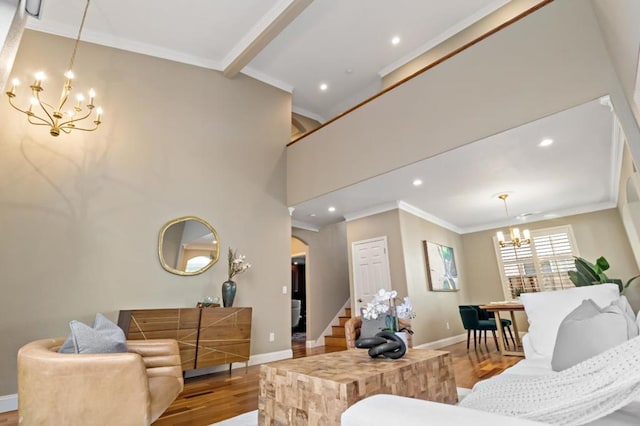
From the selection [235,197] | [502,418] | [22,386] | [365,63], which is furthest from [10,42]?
[365,63]

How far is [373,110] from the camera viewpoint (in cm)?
457

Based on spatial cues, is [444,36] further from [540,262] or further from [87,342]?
[87,342]

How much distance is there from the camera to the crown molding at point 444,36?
506cm

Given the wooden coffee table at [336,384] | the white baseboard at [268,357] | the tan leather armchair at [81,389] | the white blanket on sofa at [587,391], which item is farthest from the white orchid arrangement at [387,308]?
the white baseboard at [268,357]

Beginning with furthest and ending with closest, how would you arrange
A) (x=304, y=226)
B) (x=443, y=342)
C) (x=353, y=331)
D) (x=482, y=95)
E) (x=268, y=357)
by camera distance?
(x=304, y=226)
(x=443, y=342)
(x=268, y=357)
(x=482, y=95)
(x=353, y=331)

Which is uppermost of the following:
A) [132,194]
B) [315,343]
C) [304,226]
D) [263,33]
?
→ [263,33]

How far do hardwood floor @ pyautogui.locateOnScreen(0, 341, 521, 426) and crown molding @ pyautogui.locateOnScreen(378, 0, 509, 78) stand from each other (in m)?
5.45

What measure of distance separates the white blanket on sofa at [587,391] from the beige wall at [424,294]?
454cm

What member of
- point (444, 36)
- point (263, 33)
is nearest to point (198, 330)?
point (263, 33)

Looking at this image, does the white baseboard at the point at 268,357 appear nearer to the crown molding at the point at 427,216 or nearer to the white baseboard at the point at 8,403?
the white baseboard at the point at 8,403

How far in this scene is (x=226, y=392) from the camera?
10.1 feet

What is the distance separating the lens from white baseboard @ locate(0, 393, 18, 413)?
282 centimetres

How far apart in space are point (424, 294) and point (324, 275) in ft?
7.55

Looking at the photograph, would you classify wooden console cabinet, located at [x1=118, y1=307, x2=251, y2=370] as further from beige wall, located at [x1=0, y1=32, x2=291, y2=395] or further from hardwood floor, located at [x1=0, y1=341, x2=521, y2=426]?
beige wall, located at [x1=0, y1=32, x2=291, y2=395]
